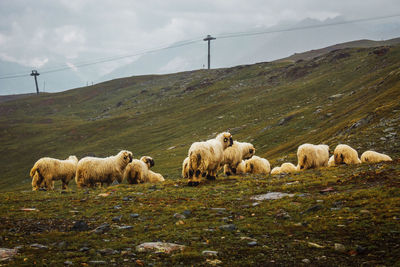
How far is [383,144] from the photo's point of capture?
27938 mm

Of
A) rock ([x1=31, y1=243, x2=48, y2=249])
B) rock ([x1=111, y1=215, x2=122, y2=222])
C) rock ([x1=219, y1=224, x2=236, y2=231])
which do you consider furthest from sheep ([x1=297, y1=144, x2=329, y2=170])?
rock ([x1=31, y1=243, x2=48, y2=249])

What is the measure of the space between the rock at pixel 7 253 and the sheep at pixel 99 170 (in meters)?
14.1

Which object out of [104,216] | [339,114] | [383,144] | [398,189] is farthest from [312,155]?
[339,114]

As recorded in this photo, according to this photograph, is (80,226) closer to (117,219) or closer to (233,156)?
(117,219)

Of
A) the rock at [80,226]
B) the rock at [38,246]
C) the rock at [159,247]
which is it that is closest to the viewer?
the rock at [159,247]

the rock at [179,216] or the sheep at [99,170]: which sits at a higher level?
the sheep at [99,170]

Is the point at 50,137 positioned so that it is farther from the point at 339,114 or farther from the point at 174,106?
the point at 339,114

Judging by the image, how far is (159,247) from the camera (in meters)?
8.57

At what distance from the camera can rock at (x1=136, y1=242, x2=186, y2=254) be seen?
27.5ft

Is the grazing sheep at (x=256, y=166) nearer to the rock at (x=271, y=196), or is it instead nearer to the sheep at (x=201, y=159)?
the sheep at (x=201, y=159)

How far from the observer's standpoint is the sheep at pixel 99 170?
72.7 feet

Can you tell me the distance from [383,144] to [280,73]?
95.1 metres

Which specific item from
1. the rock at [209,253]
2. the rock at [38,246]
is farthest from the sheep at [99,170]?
the rock at [209,253]

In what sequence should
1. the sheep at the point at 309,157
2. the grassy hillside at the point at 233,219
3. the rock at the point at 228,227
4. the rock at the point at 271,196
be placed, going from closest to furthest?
the grassy hillside at the point at 233,219 < the rock at the point at 228,227 < the rock at the point at 271,196 < the sheep at the point at 309,157
